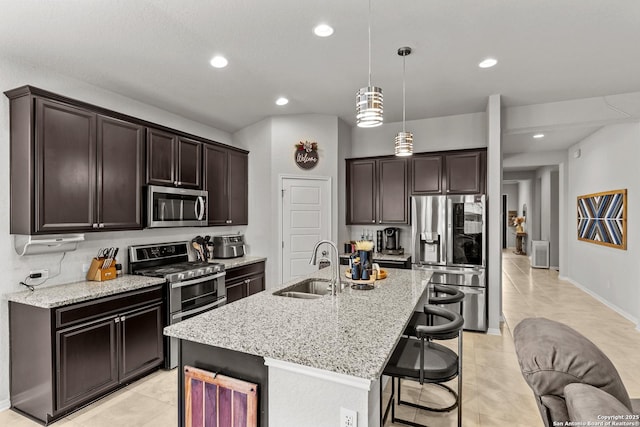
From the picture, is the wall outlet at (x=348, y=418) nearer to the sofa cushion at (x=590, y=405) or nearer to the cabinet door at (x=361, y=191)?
the sofa cushion at (x=590, y=405)

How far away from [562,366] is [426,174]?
12.3 feet

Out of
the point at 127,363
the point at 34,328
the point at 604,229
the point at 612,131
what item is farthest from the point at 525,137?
the point at 34,328

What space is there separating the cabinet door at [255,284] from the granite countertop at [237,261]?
227 mm

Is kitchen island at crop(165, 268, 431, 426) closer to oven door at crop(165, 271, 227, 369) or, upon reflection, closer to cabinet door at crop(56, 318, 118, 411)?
cabinet door at crop(56, 318, 118, 411)

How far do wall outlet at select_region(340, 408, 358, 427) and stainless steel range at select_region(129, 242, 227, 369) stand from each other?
2.39 m

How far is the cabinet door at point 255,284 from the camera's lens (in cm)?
444

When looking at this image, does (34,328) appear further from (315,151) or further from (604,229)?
(604,229)

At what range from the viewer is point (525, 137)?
6207mm

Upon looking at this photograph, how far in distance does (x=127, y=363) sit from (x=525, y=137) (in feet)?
22.4

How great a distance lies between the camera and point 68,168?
9.02 ft

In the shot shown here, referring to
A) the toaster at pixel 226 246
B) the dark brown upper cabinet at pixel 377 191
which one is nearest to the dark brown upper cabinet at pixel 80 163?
the toaster at pixel 226 246

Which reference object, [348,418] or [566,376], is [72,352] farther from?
[566,376]

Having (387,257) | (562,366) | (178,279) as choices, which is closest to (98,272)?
(178,279)

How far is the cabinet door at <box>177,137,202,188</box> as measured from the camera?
382cm
